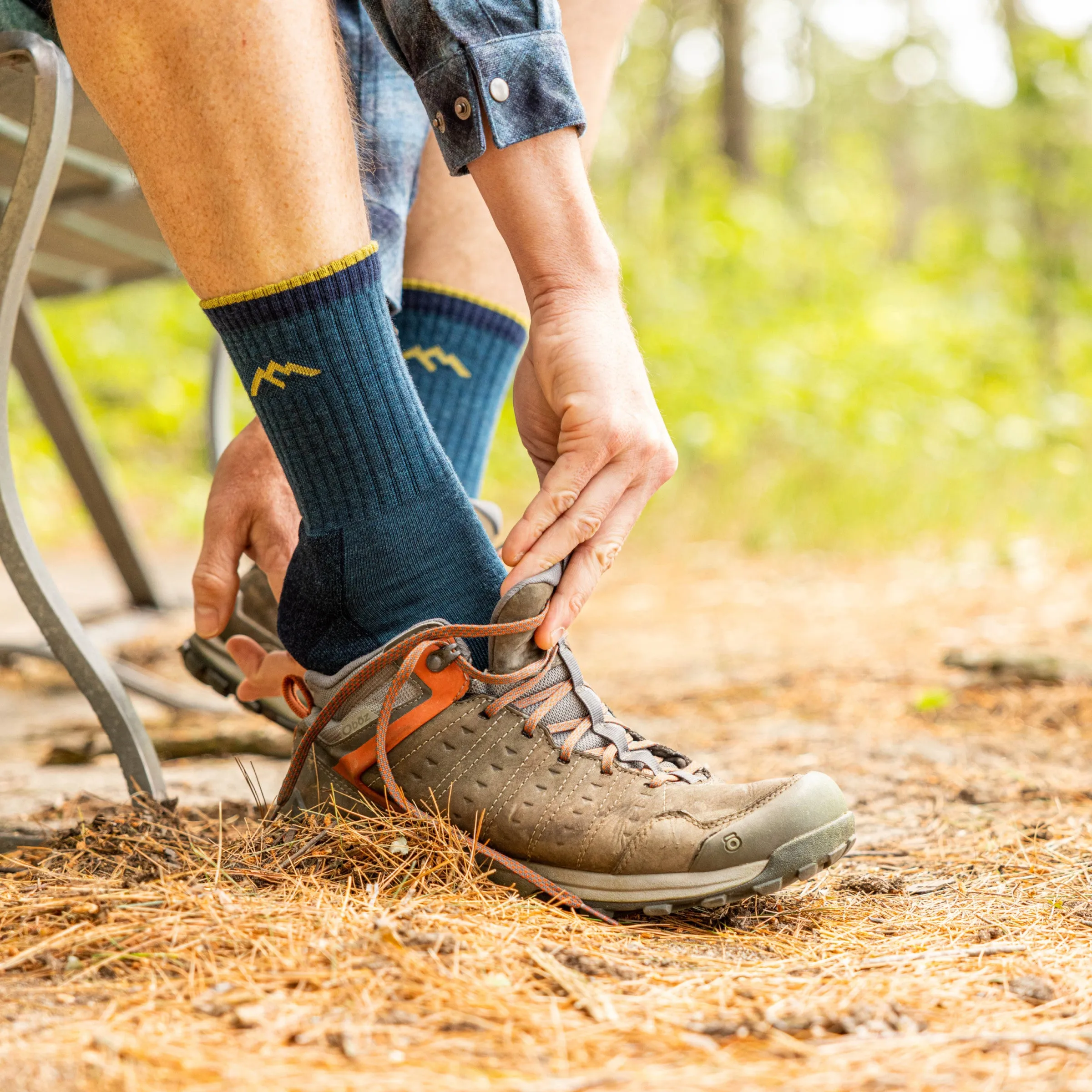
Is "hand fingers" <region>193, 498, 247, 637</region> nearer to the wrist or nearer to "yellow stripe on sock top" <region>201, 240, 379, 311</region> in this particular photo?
"yellow stripe on sock top" <region>201, 240, 379, 311</region>

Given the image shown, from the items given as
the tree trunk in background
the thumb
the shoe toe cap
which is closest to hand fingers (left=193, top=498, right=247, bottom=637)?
the thumb

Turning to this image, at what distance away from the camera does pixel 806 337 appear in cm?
550

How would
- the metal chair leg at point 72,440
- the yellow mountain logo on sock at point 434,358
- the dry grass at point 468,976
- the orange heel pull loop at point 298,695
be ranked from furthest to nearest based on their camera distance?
the metal chair leg at point 72,440 < the yellow mountain logo on sock at point 434,358 < the orange heel pull loop at point 298,695 < the dry grass at point 468,976

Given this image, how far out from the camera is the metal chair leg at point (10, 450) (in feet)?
3.47

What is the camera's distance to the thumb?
1.10m

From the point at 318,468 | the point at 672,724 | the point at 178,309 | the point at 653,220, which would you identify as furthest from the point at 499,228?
the point at 178,309

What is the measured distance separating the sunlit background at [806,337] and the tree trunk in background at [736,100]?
2 cm

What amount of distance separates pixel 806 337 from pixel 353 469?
493 cm

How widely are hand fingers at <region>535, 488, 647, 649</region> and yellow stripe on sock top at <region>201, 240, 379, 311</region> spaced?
0.31 metres

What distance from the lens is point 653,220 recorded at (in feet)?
20.4

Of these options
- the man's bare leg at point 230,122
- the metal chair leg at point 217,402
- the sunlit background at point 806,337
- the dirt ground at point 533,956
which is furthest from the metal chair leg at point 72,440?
the sunlit background at point 806,337

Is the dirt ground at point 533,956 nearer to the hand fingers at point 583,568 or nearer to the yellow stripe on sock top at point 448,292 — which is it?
the hand fingers at point 583,568

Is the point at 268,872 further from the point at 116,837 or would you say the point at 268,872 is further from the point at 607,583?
the point at 607,583

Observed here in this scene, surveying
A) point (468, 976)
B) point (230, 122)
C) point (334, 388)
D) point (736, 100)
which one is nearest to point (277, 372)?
point (334, 388)
